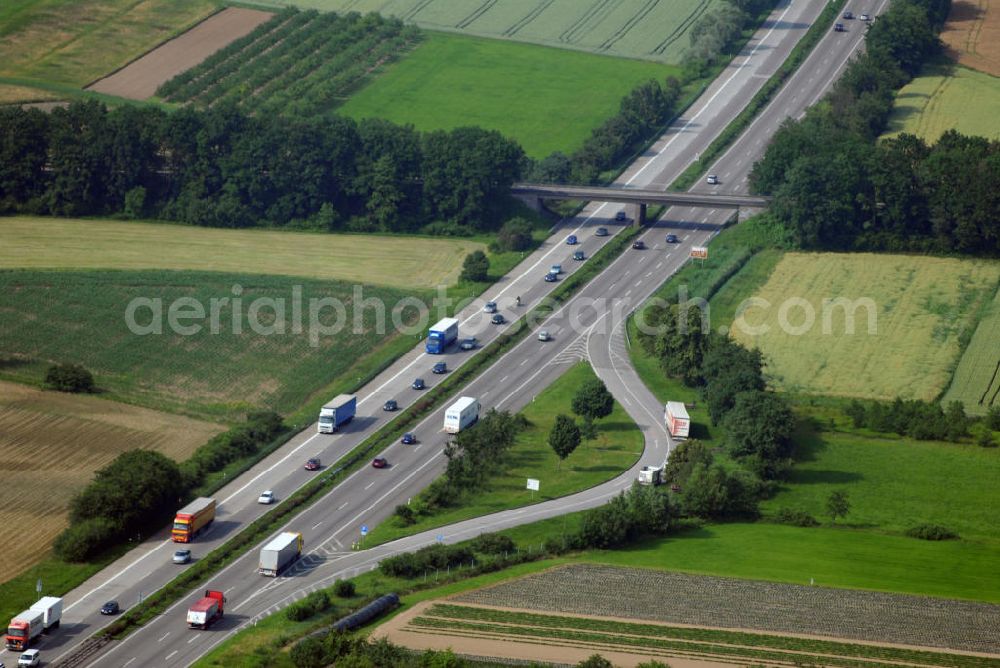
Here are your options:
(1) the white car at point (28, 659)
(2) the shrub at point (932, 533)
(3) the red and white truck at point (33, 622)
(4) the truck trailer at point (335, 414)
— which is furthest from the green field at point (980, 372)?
(1) the white car at point (28, 659)

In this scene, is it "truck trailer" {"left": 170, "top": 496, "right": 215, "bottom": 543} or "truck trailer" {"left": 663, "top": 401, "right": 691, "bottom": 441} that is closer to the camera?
"truck trailer" {"left": 170, "top": 496, "right": 215, "bottom": 543}

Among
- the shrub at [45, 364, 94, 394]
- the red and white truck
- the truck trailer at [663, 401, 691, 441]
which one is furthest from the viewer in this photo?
the shrub at [45, 364, 94, 394]

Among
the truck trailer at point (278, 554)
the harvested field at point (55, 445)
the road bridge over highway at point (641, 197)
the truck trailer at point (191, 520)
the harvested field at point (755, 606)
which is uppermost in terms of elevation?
the road bridge over highway at point (641, 197)

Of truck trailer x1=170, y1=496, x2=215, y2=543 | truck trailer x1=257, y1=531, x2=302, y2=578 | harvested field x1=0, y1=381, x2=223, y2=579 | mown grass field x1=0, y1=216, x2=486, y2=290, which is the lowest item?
truck trailer x1=257, y1=531, x2=302, y2=578

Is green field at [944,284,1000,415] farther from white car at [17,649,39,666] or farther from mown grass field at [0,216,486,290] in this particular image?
white car at [17,649,39,666]

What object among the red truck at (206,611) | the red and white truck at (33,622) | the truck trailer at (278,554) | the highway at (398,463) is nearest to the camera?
the red and white truck at (33,622)

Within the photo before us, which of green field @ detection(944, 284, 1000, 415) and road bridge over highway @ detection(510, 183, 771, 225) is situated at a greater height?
road bridge over highway @ detection(510, 183, 771, 225)

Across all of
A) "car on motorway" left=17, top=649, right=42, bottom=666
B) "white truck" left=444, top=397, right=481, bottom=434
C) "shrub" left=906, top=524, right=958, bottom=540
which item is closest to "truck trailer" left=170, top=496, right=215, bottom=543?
"car on motorway" left=17, top=649, right=42, bottom=666

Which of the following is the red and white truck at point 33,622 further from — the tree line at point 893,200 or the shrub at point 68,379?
the tree line at point 893,200
